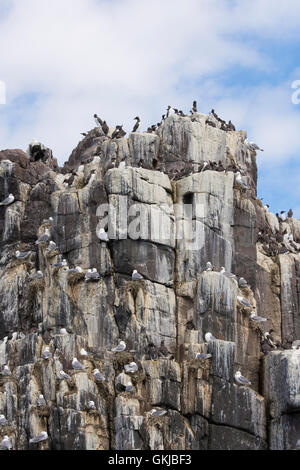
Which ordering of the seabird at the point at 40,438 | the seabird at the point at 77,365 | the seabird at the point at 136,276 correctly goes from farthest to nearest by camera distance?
the seabird at the point at 136,276 → the seabird at the point at 77,365 → the seabird at the point at 40,438

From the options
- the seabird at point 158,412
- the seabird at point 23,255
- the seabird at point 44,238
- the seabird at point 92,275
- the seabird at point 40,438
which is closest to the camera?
the seabird at point 40,438

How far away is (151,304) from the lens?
85.9 metres

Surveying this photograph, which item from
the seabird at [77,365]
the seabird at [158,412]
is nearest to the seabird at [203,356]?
the seabird at [158,412]

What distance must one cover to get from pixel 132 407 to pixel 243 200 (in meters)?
12.3

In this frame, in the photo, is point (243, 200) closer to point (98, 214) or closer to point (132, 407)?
point (98, 214)

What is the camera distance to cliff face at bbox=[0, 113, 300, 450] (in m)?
83.4

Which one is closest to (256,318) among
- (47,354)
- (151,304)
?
(151,304)

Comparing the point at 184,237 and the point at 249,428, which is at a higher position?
the point at 184,237

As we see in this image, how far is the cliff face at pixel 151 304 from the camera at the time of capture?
3282 inches

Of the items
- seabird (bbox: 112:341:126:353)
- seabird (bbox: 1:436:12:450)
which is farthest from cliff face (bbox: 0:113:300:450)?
seabird (bbox: 1:436:12:450)

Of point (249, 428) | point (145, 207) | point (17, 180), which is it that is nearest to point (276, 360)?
point (249, 428)

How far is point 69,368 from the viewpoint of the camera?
83.9 metres

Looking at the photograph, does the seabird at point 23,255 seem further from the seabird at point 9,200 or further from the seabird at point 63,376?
the seabird at point 63,376

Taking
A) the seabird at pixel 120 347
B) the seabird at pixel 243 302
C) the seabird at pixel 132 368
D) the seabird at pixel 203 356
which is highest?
the seabird at pixel 243 302
